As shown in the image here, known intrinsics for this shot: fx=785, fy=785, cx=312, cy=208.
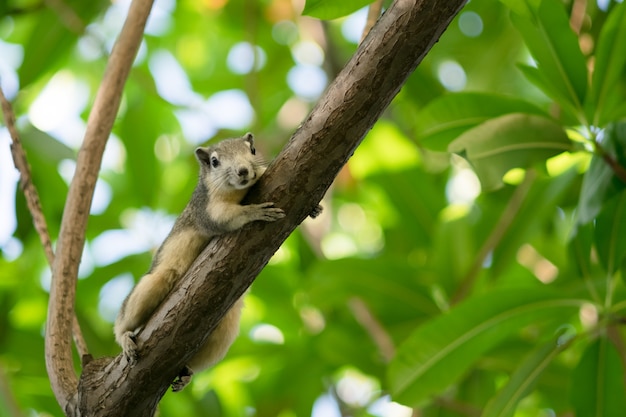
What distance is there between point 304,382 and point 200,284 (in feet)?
5.24

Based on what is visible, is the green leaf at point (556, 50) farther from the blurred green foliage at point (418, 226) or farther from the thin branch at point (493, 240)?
the thin branch at point (493, 240)

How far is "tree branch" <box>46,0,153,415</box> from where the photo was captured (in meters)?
1.97

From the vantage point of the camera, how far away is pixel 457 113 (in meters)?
2.32

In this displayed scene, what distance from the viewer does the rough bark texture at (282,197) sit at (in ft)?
4.98

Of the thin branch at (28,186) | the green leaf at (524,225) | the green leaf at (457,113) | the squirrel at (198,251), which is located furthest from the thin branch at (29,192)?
the green leaf at (524,225)

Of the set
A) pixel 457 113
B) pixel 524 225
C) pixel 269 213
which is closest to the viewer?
pixel 269 213

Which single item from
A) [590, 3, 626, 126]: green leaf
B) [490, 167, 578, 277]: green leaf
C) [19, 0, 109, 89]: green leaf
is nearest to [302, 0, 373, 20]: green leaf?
[590, 3, 626, 126]: green leaf

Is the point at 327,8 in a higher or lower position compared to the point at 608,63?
lower

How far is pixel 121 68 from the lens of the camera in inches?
87.9

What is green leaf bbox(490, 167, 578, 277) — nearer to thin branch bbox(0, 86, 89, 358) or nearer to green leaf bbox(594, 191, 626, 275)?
green leaf bbox(594, 191, 626, 275)

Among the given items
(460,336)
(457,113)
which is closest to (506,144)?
(457,113)

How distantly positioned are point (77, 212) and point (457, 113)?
112 centimetres

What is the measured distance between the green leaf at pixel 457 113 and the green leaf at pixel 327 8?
522mm

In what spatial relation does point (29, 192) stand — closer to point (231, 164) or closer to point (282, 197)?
point (231, 164)
